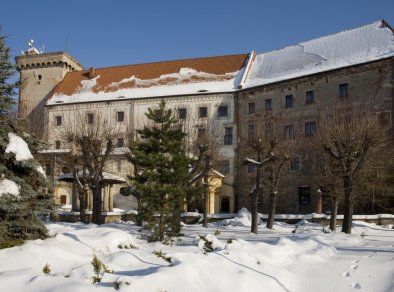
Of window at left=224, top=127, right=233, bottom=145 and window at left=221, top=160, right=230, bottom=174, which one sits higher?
window at left=224, top=127, right=233, bottom=145

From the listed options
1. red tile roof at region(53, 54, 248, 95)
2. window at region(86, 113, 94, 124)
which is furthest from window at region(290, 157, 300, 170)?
window at region(86, 113, 94, 124)

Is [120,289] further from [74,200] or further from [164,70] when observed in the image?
[164,70]

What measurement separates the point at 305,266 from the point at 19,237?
6.49 m

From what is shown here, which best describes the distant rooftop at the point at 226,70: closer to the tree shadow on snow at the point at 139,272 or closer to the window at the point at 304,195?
the window at the point at 304,195

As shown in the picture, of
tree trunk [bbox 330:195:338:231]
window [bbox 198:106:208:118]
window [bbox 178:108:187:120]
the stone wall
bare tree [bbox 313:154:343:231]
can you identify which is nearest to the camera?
tree trunk [bbox 330:195:338:231]

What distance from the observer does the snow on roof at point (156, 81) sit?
43.9 metres

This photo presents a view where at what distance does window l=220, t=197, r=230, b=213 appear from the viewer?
41284 millimetres

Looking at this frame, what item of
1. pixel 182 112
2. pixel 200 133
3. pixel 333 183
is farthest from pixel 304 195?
pixel 333 183

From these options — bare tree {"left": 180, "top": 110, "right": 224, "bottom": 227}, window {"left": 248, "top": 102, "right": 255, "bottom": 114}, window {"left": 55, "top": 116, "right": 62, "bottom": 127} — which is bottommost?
bare tree {"left": 180, "top": 110, "right": 224, "bottom": 227}

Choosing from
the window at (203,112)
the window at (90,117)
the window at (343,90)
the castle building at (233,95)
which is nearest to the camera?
the window at (343,90)

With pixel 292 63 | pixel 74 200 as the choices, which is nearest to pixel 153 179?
pixel 74 200

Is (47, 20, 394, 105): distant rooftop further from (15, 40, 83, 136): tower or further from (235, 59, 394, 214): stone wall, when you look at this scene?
(15, 40, 83, 136): tower

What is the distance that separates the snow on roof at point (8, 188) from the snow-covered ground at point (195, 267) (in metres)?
1.18

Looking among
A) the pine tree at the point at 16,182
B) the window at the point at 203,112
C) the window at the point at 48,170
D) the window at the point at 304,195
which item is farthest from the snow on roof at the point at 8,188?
the window at the point at 203,112
